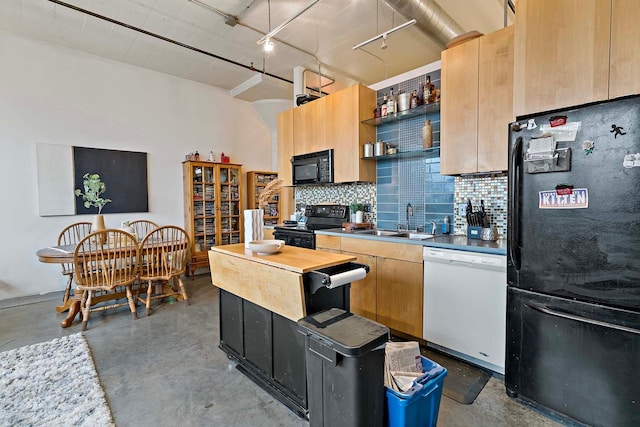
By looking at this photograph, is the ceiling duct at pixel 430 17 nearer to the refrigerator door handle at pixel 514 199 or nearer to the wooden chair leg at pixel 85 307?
the refrigerator door handle at pixel 514 199

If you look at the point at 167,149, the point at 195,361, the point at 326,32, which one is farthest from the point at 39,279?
the point at 326,32

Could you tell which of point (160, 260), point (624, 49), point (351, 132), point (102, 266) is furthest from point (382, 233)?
point (102, 266)

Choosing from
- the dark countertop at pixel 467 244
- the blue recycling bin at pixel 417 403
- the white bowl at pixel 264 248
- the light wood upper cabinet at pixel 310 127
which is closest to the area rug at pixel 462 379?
the blue recycling bin at pixel 417 403

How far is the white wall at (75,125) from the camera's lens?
145 inches

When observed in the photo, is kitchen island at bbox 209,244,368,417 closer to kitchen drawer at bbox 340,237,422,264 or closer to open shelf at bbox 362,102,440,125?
kitchen drawer at bbox 340,237,422,264

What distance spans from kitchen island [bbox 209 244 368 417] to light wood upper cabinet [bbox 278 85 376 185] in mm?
1693

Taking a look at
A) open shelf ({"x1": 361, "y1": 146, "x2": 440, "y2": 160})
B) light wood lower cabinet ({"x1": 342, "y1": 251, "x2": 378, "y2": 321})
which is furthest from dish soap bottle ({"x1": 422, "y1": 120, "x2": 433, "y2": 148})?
light wood lower cabinet ({"x1": 342, "y1": 251, "x2": 378, "y2": 321})

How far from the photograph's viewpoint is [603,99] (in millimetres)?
1585

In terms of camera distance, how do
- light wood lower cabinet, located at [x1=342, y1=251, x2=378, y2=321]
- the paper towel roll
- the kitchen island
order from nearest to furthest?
the paper towel roll → the kitchen island → light wood lower cabinet, located at [x1=342, y1=251, x2=378, y2=321]

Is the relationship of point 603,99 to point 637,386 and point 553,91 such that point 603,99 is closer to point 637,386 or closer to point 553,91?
point 553,91

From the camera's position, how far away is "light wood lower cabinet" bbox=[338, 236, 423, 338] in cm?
251

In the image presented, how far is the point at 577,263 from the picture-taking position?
1.62 meters

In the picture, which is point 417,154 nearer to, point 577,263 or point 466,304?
point 466,304

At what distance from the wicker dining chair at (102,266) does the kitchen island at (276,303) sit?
5.00ft
